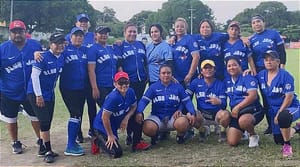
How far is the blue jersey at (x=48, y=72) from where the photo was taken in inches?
235

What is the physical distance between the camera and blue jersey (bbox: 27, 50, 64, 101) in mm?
5961

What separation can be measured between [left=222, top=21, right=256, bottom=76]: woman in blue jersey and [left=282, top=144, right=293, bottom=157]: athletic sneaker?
1.42 m

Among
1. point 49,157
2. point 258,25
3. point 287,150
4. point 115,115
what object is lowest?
point 49,157

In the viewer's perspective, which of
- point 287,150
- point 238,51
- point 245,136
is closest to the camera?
point 287,150

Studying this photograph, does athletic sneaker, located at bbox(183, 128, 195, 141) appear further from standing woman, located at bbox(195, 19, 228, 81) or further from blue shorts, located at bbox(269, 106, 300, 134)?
blue shorts, located at bbox(269, 106, 300, 134)

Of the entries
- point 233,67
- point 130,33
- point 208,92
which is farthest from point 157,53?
point 233,67

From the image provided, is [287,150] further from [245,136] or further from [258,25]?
[258,25]

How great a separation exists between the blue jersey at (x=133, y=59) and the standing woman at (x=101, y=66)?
0.72ft

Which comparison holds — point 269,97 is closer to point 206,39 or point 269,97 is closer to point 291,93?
point 291,93

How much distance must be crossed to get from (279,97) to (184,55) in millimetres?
1691

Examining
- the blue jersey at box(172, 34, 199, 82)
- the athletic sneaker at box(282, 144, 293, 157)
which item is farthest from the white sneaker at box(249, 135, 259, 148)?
the blue jersey at box(172, 34, 199, 82)

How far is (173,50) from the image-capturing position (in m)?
6.92

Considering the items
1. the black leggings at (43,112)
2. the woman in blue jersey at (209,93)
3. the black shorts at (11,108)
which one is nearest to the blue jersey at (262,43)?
the woman in blue jersey at (209,93)

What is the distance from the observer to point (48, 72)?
6.01 meters
